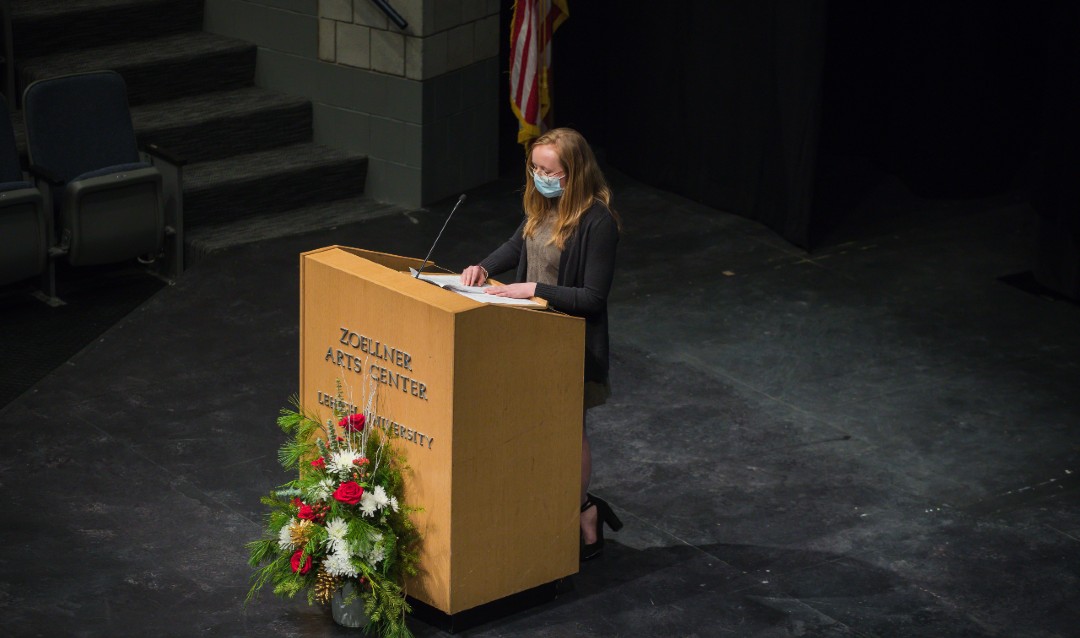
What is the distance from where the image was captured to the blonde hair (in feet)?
16.1

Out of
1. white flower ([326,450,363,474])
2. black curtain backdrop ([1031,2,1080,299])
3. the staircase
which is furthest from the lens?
the staircase

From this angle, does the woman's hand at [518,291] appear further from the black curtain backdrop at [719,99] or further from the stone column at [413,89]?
the stone column at [413,89]

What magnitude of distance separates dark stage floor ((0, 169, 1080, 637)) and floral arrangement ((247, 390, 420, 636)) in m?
0.20

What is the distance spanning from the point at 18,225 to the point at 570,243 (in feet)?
10.9

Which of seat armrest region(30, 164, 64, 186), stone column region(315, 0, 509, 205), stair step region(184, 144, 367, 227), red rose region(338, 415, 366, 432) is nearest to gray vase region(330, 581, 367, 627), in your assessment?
red rose region(338, 415, 366, 432)

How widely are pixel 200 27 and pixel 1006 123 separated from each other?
4.59 m

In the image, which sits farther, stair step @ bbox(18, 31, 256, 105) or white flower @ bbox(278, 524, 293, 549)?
stair step @ bbox(18, 31, 256, 105)

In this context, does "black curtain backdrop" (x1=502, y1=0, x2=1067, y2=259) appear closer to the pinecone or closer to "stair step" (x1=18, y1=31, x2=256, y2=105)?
"stair step" (x1=18, y1=31, x2=256, y2=105)

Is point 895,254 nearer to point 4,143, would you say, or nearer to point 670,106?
point 670,106

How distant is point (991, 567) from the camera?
543 centimetres

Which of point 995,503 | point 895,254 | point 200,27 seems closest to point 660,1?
point 895,254

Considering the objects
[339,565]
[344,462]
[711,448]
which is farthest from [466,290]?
[711,448]

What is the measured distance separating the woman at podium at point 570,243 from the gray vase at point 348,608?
31.0 inches

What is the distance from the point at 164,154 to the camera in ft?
26.1
